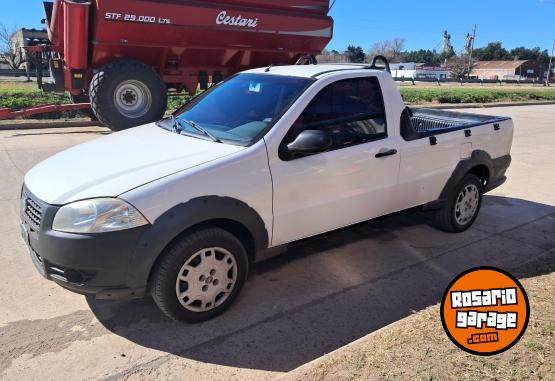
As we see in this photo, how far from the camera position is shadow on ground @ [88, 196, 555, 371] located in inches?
123

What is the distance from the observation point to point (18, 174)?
7020mm

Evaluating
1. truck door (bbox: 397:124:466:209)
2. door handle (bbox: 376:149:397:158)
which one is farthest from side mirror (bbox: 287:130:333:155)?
truck door (bbox: 397:124:466:209)

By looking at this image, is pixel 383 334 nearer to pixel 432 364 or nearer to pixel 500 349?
pixel 432 364

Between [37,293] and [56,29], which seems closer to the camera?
[37,293]

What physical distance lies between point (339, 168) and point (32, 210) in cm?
218

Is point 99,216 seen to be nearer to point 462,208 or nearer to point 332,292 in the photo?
point 332,292

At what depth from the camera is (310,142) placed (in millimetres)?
3393

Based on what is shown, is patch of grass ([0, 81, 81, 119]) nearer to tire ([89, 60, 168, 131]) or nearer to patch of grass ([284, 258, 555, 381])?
tire ([89, 60, 168, 131])

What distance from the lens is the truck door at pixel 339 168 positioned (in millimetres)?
3535

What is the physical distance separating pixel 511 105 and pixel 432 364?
26.1 m

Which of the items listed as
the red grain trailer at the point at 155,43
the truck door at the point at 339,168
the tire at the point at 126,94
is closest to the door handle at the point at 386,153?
the truck door at the point at 339,168

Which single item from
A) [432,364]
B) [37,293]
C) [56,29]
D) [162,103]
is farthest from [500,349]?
[56,29]

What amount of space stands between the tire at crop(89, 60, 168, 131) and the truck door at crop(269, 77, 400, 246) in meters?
6.94

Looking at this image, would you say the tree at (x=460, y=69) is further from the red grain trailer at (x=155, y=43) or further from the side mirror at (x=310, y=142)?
the side mirror at (x=310, y=142)
